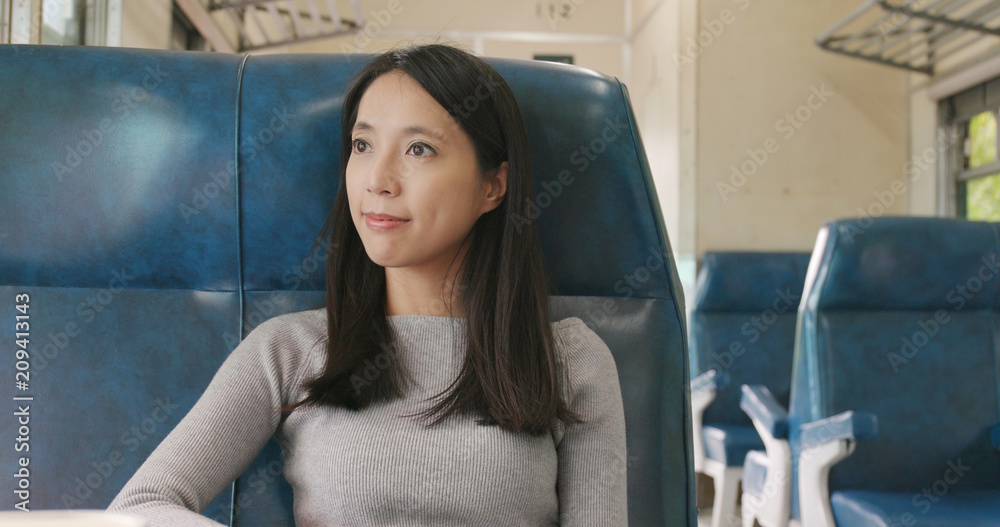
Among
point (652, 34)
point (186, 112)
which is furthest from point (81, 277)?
point (652, 34)

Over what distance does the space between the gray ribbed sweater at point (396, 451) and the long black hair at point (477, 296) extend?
0.02 metres

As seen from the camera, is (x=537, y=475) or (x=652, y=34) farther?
(x=652, y=34)

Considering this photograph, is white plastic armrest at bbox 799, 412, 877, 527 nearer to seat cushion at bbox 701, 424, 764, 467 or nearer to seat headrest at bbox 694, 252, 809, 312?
seat cushion at bbox 701, 424, 764, 467

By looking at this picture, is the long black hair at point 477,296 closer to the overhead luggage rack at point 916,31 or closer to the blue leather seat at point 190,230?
the blue leather seat at point 190,230

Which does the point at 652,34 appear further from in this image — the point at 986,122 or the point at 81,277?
the point at 81,277

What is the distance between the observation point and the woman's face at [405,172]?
997mm

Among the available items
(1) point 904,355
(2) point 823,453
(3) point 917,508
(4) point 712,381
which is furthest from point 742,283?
(3) point 917,508

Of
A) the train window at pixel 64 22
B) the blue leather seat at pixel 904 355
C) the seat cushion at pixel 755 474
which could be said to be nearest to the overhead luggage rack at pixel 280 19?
the train window at pixel 64 22

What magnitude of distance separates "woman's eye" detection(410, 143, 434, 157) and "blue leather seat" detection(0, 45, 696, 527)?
16 centimetres

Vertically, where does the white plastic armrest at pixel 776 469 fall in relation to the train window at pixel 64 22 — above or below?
below

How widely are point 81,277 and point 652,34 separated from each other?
379cm

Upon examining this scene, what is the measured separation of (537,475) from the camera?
97cm

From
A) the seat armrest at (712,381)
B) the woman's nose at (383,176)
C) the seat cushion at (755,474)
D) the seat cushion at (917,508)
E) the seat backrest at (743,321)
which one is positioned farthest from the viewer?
the seat backrest at (743,321)

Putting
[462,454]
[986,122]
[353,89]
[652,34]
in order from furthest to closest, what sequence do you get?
[652,34], [986,122], [353,89], [462,454]
